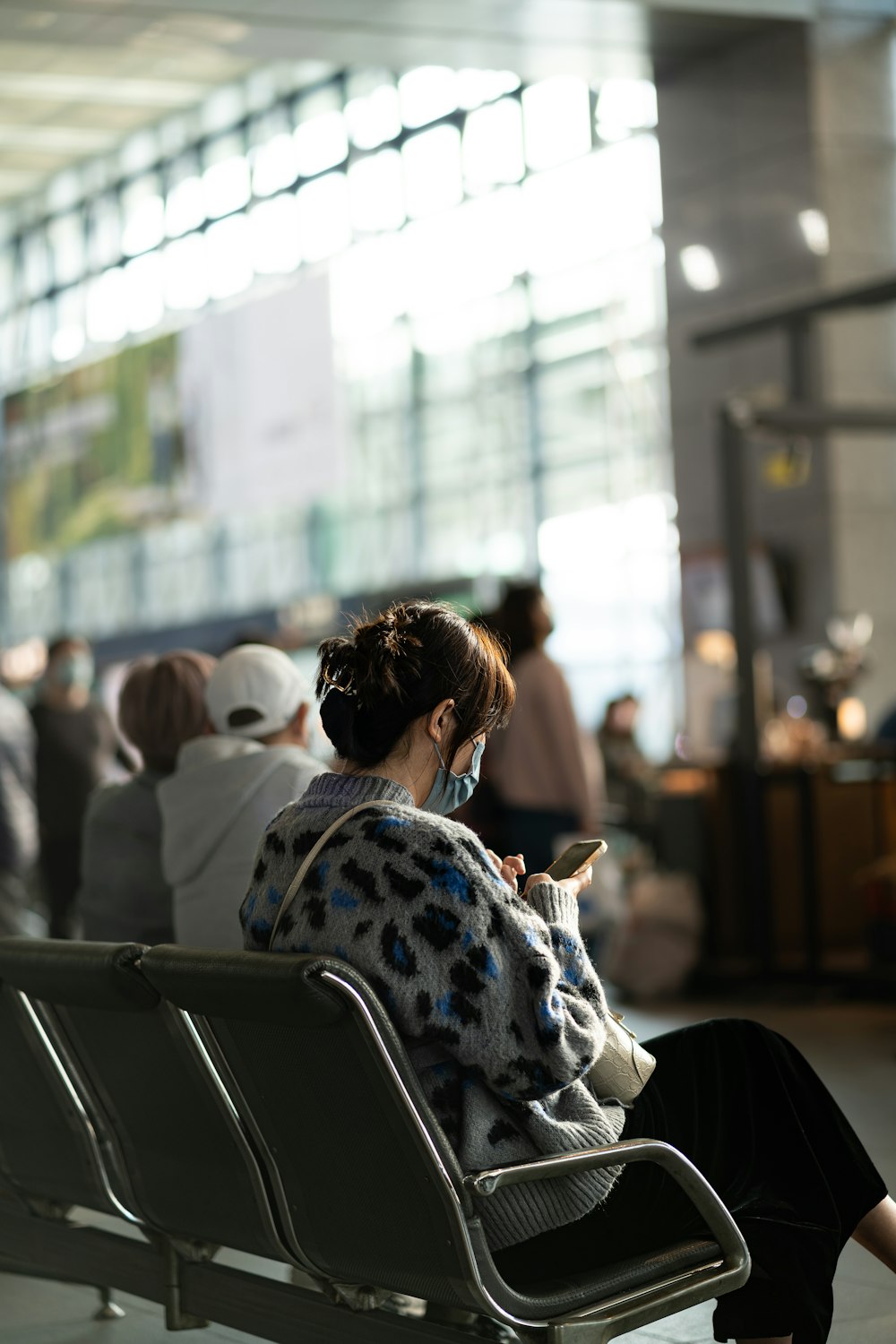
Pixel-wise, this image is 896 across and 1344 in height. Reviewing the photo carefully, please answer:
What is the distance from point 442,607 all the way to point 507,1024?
0.59m

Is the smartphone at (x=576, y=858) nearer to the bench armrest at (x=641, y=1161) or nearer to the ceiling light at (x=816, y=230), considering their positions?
the bench armrest at (x=641, y=1161)

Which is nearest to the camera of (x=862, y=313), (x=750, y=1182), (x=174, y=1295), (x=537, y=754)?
(x=750, y=1182)

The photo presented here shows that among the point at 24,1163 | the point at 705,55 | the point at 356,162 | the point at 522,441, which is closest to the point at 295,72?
the point at 356,162

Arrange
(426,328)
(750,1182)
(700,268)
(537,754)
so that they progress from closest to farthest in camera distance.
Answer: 1. (750,1182)
2. (537,754)
3. (700,268)
4. (426,328)

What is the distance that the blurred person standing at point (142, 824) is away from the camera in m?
3.81

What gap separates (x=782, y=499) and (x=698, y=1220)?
9610mm

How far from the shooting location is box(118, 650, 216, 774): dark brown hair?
12.7 ft

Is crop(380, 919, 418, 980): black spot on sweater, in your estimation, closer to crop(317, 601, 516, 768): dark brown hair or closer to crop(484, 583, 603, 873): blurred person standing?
crop(317, 601, 516, 768): dark brown hair

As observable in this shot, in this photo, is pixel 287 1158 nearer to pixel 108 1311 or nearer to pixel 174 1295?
pixel 174 1295

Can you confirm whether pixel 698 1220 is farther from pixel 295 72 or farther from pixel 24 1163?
pixel 295 72

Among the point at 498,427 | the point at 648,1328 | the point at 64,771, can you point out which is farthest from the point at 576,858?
the point at 498,427

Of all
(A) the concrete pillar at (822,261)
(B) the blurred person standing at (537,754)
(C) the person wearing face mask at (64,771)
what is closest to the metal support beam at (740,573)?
(B) the blurred person standing at (537,754)

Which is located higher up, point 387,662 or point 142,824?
point 387,662

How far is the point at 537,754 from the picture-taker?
665 centimetres
